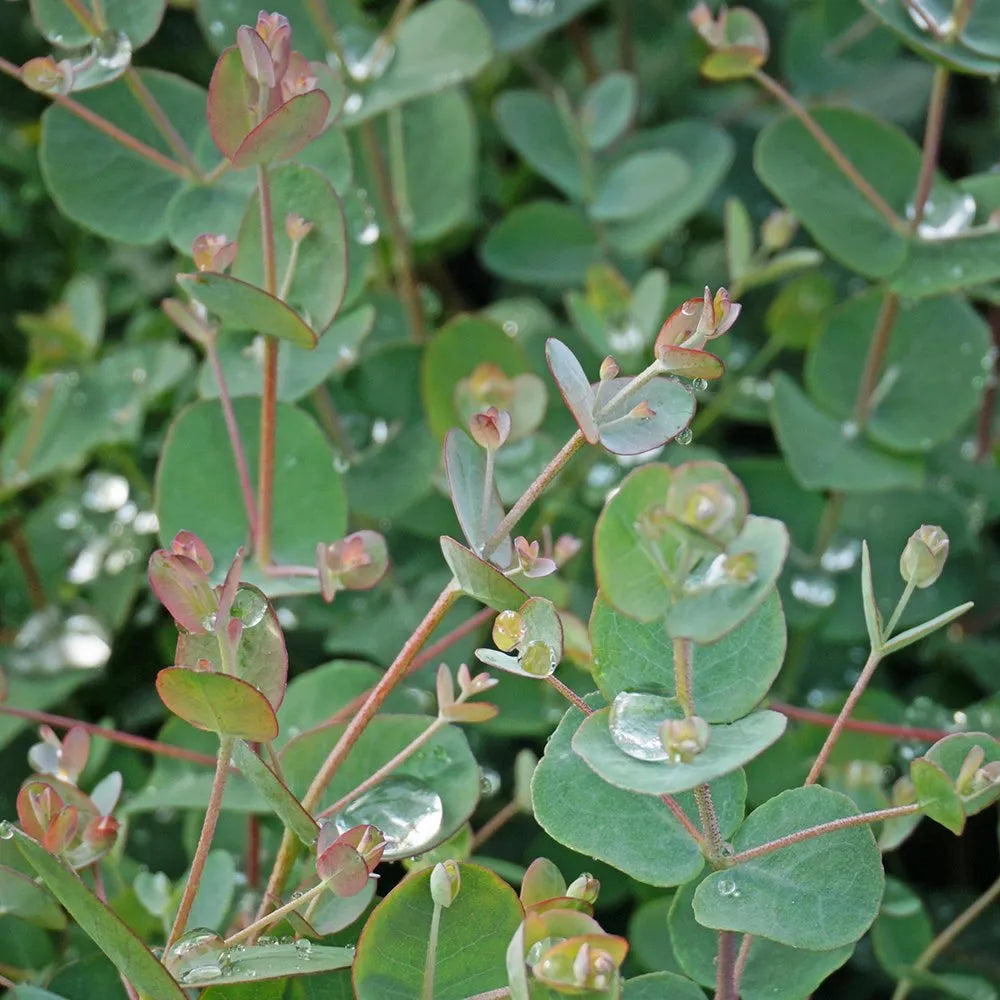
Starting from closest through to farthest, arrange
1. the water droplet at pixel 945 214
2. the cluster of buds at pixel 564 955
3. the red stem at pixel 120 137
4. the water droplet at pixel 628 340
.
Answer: the cluster of buds at pixel 564 955 → the red stem at pixel 120 137 → the water droplet at pixel 945 214 → the water droplet at pixel 628 340

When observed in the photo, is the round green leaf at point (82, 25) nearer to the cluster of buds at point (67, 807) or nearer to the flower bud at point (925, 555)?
the cluster of buds at point (67, 807)

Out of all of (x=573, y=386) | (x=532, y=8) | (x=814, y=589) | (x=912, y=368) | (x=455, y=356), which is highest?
(x=573, y=386)

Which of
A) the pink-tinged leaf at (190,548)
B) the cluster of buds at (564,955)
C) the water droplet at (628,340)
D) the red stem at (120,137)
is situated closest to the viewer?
the cluster of buds at (564,955)

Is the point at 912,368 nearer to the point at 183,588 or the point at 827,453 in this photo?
the point at 827,453

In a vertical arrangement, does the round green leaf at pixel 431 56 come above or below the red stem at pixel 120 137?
below

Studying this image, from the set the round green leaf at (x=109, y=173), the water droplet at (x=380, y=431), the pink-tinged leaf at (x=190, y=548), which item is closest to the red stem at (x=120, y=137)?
the round green leaf at (x=109, y=173)

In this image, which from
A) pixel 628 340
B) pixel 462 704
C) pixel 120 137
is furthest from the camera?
pixel 628 340

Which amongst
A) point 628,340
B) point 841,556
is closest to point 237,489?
point 628,340
